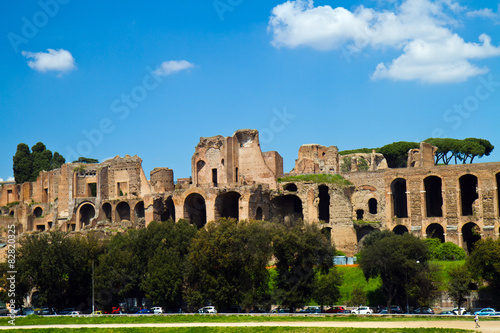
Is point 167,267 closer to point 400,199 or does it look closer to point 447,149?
point 400,199

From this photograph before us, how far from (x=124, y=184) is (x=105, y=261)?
2467 cm

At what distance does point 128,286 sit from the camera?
136 feet

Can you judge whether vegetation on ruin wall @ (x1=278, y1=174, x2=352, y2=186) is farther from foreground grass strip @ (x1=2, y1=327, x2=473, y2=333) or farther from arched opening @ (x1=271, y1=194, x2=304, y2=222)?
foreground grass strip @ (x1=2, y1=327, x2=473, y2=333)

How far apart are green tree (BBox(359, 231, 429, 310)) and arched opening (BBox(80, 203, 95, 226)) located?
3529 cm

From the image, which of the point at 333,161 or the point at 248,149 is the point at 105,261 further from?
the point at 333,161

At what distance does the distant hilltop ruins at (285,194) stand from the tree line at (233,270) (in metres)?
12.6

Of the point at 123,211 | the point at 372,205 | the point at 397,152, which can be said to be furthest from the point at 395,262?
the point at 397,152

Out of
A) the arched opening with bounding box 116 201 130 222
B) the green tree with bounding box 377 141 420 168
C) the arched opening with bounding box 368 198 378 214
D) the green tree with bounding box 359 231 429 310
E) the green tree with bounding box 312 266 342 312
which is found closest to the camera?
the green tree with bounding box 312 266 342 312

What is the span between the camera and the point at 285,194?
57844 millimetres

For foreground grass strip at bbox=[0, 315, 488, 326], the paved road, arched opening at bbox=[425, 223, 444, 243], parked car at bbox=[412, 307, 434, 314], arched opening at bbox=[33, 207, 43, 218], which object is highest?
arched opening at bbox=[33, 207, 43, 218]

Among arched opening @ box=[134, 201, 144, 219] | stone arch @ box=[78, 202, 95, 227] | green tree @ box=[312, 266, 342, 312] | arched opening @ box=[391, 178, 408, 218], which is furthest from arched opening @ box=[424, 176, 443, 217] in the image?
stone arch @ box=[78, 202, 95, 227]

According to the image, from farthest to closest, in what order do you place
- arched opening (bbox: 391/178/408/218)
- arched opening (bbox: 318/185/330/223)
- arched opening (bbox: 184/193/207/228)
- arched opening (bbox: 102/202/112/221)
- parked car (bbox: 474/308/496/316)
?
arched opening (bbox: 102/202/112/221) → arched opening (bbox: 391/178/408/218) → arched opening (bbox: 318/185/330/223) → arched opening (bbox: 184/193/207/228) → parked car (bbox: 474/308/496/316)

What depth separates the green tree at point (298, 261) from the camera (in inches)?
1485

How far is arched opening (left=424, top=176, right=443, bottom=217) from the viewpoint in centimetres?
6016
